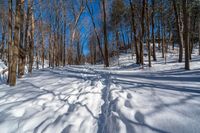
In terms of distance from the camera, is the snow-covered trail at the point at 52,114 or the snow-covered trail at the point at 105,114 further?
the snow-covered trail at the point at 52,114

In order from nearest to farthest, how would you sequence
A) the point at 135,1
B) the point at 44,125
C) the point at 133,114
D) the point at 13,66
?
the point at 44,125 < the point at 133,114 < the point at 13,66 < the point at 135,1

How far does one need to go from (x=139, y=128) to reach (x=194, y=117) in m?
1.11

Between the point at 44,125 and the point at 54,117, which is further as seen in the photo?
the point at 54,117

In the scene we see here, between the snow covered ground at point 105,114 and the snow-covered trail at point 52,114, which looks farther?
the snow-covered trail at point 52,114

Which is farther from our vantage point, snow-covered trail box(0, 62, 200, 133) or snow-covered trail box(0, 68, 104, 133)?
snow-covered trail box(0, 68, 104, 133)

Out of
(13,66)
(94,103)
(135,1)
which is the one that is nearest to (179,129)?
(94,103)

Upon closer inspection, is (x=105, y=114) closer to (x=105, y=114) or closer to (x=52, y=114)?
(x=105, y=114)

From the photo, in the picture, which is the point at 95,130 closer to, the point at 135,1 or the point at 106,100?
the point at 106,100

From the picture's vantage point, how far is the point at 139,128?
11.9 ft

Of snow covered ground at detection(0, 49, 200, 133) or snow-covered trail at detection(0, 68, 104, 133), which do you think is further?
snow-covered trail at detection(0, 68, 104, 133)

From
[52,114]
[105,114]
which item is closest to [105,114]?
[105,114]

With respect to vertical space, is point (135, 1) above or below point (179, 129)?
above

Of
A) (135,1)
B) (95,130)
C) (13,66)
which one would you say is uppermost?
(135,1)

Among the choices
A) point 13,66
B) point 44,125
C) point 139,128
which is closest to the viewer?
point 139,128
